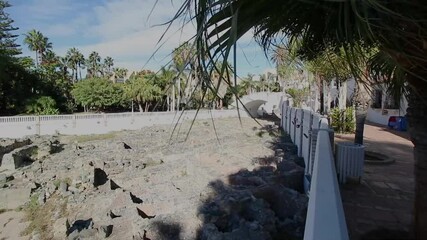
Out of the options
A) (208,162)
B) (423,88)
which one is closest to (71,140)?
(208,162)

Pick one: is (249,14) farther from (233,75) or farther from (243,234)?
(243,234)

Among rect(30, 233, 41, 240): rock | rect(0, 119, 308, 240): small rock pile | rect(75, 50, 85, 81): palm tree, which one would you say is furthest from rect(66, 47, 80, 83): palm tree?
rect(30, 233, 41, 240): rock

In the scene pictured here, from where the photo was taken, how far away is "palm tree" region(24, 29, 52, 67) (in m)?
58.2

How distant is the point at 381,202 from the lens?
239 inches

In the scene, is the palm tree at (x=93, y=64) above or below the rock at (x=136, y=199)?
above

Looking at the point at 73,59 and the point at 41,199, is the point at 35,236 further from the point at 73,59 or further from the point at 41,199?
the point at 73,59

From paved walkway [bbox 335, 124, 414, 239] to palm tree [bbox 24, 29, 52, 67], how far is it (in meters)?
59.3

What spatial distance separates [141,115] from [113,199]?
25258 mm

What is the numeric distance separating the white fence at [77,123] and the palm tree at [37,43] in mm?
31139

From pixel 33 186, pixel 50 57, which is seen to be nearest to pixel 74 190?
pixel 33 186

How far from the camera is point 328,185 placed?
2051 millimetres

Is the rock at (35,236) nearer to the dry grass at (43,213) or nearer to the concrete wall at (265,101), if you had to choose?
the dry grass at (43,213)

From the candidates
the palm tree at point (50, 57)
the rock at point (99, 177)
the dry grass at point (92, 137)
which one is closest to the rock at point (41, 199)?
the rock at point (99, 177)

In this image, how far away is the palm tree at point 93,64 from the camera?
2633 inches
